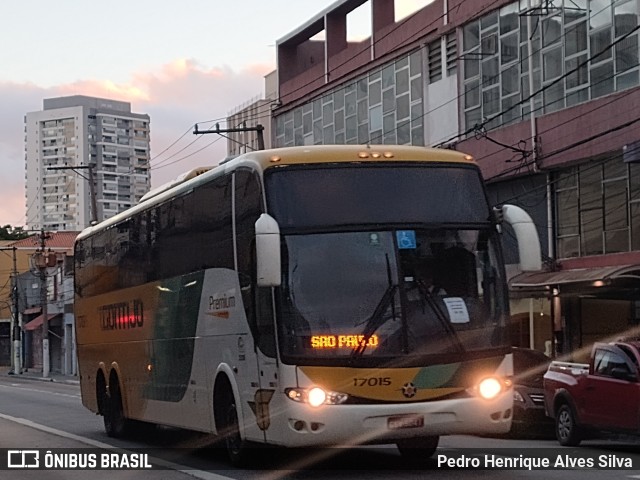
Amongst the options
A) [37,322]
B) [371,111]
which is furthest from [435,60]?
[37,322]

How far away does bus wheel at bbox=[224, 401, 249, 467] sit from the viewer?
1496 centimetres

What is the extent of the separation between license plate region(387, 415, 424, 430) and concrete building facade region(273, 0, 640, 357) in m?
13.1

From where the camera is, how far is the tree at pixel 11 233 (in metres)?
124

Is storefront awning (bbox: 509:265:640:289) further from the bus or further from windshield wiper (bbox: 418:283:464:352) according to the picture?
windshield wiper (bbox: 418:283:464:352)

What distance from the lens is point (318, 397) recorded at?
1320cm

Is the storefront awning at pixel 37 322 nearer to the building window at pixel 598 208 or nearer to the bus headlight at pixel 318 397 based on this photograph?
the building window at pixel 598 208

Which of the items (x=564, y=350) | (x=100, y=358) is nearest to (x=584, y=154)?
(x=564, y=350)

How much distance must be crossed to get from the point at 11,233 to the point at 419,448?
115 m

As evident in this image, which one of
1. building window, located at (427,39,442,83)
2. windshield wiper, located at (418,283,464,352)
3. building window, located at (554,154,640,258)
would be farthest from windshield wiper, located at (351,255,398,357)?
building window, located at (427,39,442,83)

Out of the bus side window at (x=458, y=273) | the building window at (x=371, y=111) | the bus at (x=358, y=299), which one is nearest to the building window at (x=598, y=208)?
the building window at (x=371, y=111)

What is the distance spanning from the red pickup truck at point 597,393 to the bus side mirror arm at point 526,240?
436cm

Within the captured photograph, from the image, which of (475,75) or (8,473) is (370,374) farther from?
(475,75)

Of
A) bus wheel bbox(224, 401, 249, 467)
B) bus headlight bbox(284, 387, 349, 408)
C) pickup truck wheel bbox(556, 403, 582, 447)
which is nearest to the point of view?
bus headlight bbox(284, 387, 349, 408)

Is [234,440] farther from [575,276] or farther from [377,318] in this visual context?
[575,276]
